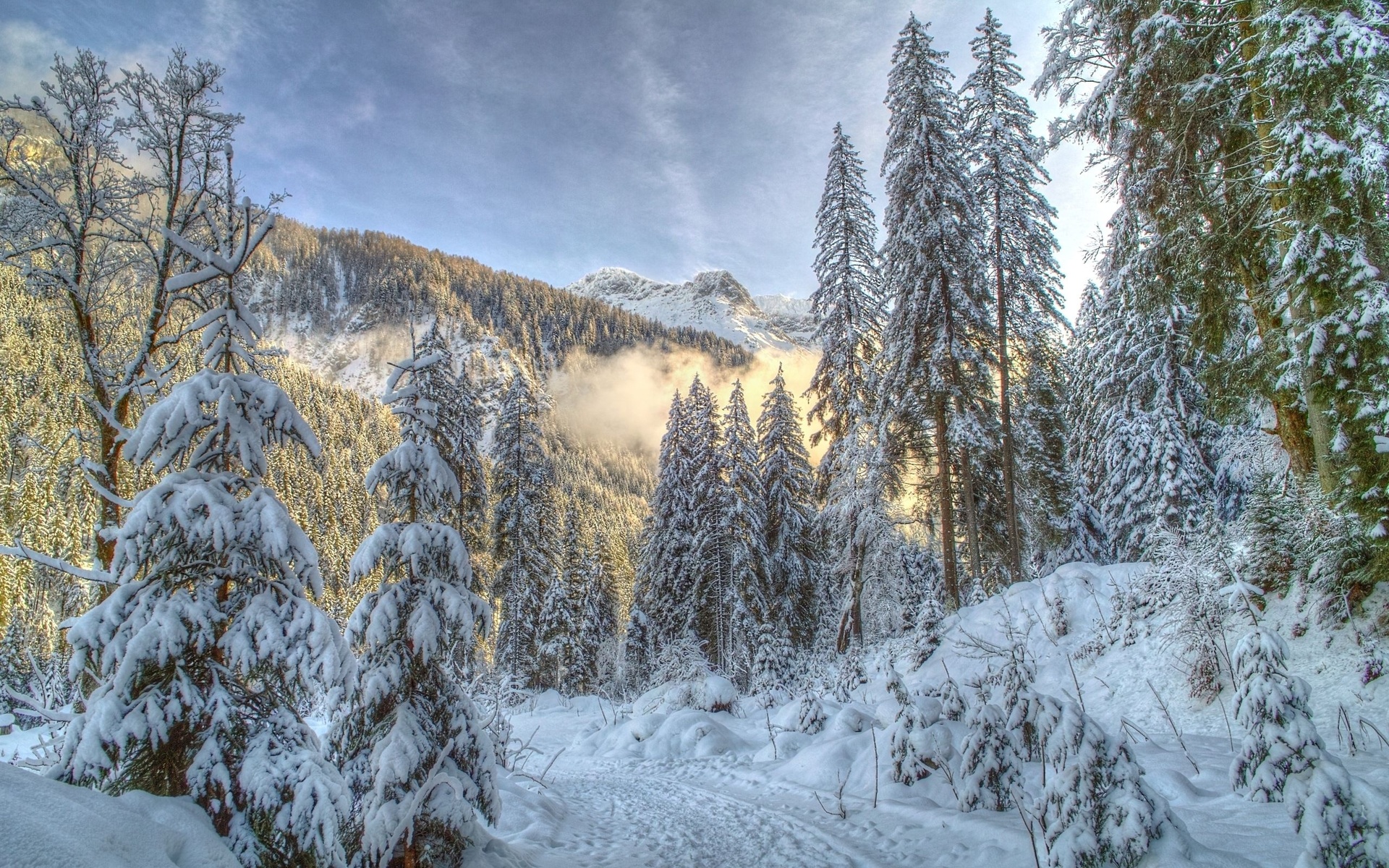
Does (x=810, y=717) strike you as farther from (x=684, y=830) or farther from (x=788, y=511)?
(x=788, y=511)

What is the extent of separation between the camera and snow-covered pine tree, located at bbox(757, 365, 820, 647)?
25406 millimetres

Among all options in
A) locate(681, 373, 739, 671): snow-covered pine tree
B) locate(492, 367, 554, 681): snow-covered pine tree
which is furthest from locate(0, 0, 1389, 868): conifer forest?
locate(492, 367, 554, 681): snow-covered pine tree

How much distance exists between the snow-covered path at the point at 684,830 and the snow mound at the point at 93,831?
386 centimetres

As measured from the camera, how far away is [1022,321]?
58.4 feet

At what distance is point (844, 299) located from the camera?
19.2 metres

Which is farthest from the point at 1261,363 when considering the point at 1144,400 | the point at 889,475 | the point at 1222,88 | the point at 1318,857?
the point at 1144,400

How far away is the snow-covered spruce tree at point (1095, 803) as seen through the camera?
3.53 metres

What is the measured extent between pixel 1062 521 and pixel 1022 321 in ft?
37.2

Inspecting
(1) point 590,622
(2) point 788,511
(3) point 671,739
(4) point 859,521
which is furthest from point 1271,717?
(1) point 590,622

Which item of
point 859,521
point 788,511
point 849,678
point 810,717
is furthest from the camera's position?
point 788,511

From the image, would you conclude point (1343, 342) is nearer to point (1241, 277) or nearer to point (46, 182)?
point (1241, 277)

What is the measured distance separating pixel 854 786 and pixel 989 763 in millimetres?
2163

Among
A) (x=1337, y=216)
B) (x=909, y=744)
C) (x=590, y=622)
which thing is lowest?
(x=590, y=622)

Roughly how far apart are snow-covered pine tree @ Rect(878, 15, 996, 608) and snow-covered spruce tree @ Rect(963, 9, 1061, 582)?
1.18 m
